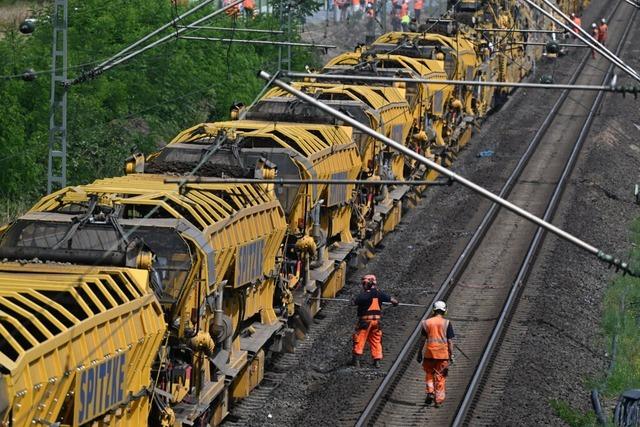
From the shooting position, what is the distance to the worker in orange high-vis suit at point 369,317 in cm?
2289

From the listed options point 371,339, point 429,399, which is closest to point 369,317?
point 371,339

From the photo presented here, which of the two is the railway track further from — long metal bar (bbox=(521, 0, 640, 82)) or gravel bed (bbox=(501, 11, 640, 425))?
long metal bar (bbox=(521, 0, 640, 82))

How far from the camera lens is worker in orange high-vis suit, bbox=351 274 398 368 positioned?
22891 mm

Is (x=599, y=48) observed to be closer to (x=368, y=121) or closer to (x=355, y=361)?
(x=355, y=361)

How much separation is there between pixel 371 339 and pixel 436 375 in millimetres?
2236

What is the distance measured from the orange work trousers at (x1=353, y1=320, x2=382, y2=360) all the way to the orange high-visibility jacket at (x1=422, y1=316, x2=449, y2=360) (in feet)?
7.11

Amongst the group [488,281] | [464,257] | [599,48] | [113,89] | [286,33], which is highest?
[599,48]

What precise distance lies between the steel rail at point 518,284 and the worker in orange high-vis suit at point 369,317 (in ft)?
5.40

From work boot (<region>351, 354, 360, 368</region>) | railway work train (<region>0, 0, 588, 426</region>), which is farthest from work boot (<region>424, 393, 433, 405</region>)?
railway work train (<region>0, 0, 588, 426</region>)

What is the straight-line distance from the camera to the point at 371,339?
2327 centimetres

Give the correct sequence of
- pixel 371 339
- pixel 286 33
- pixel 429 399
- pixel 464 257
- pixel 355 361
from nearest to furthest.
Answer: pixel 429 399, pixel 371 339, pixel 355 361, pixel 464 257, pixel 286 33

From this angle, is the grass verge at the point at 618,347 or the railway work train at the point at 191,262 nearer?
the railway work train at the point at 191,262

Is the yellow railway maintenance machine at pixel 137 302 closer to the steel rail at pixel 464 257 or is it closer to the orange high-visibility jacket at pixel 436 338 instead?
the steel rail at pixel 464 257

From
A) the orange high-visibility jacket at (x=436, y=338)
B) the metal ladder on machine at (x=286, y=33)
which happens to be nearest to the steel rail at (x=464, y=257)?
the orange high-visibility jacket at (x=436, y=338)
